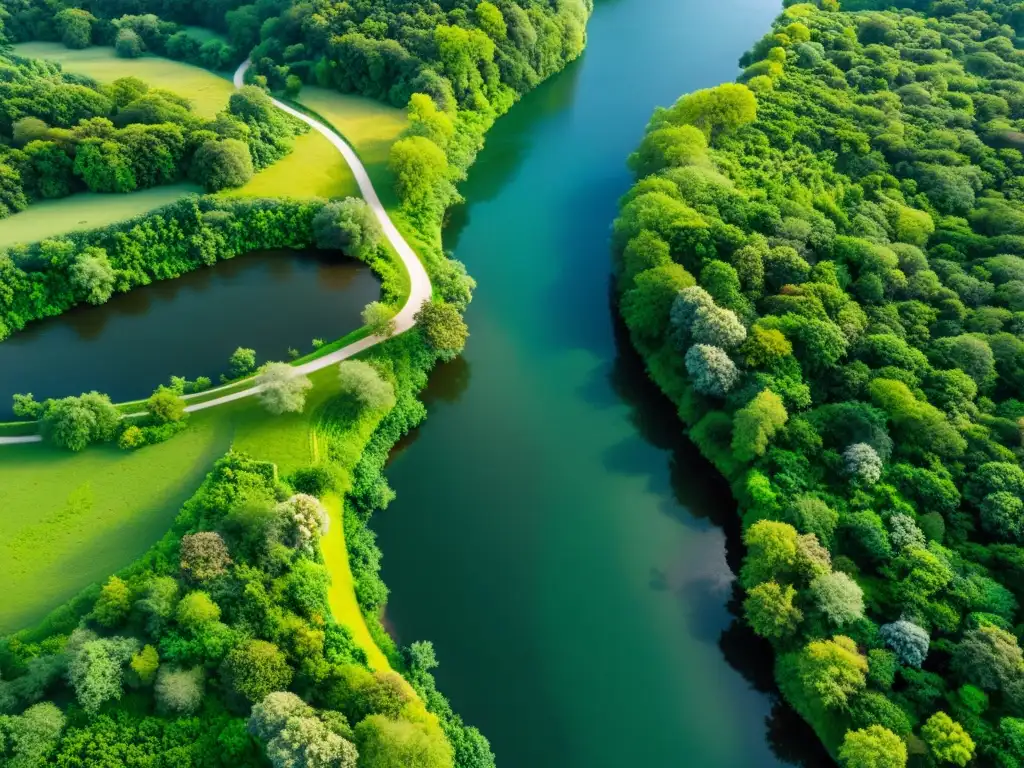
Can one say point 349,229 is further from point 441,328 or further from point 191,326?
point 441,328

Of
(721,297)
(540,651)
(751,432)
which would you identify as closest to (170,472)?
(540,651)

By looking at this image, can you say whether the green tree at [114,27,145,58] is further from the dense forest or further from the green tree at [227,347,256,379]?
the dense forest

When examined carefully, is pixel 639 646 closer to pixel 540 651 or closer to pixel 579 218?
pixel 540 651

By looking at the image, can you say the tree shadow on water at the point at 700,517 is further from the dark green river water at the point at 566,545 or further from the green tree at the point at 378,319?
the green tree at the point at 378,319

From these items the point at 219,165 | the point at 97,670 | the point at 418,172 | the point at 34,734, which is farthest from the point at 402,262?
the point at 34,734

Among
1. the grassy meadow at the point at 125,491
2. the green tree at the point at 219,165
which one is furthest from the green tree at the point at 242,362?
the green tree at the point at 219,165
